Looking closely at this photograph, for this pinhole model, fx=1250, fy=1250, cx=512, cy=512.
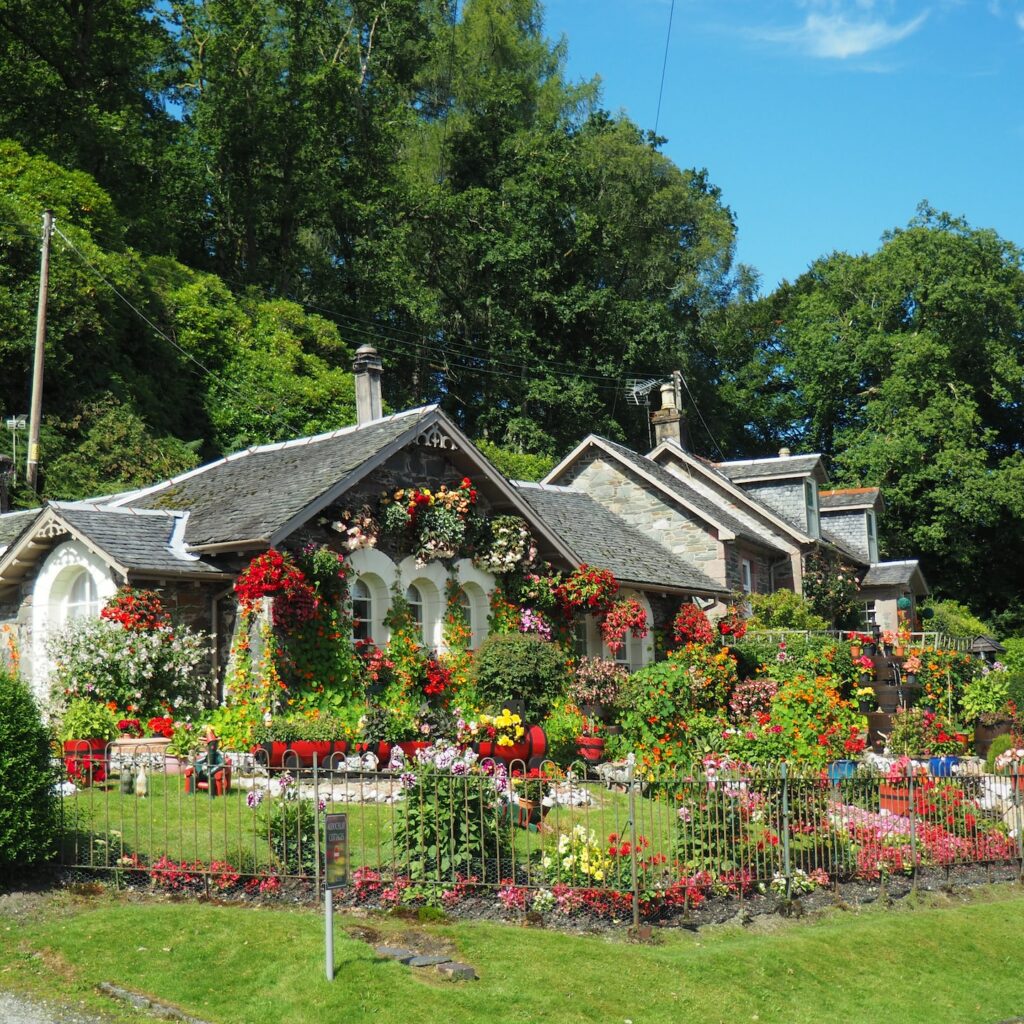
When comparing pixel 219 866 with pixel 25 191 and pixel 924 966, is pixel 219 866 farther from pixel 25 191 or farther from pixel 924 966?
pixel 25 191

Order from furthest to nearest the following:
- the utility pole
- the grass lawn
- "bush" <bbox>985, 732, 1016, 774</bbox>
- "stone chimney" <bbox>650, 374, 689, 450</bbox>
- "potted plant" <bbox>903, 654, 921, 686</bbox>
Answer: "stone chimney" <bbox>650, 374, 689, 450</bbox> → the utility pole → "potted plant" <bbox>903, 654, 921, 686</bbox> → "bush" <bbox>985, 732, 1016, 774</bbox> → the grass lawn

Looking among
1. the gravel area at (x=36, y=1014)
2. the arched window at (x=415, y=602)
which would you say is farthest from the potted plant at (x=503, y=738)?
the gravel area at (x=36, y=1014)

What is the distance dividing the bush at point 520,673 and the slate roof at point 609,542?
460cm

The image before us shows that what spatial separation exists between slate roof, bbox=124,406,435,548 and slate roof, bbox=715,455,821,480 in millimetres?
16471

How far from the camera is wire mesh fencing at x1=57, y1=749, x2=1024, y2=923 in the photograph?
11344 mm

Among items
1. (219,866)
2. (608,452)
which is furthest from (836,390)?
(219,866)

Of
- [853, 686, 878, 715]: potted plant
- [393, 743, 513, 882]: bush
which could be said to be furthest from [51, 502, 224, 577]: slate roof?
[853, 686, 878, 715]: potted plant

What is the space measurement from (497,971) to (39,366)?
2185cm

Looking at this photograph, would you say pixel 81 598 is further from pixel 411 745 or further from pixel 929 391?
pixel 929 391

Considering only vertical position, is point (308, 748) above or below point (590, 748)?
above

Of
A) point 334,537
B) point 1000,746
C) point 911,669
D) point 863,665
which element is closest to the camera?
point 334,537

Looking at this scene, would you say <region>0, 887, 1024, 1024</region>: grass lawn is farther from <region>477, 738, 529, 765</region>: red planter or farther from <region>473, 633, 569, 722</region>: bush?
<region>473, 633, 569, 722</region>: bush

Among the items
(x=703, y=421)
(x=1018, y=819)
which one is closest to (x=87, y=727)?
(x=1018, y=819)

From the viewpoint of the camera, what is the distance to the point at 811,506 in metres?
35.2
